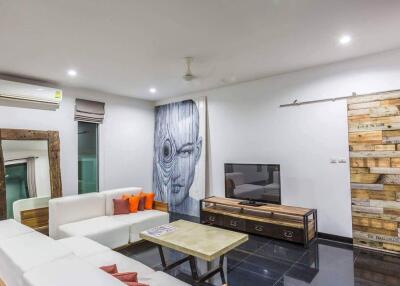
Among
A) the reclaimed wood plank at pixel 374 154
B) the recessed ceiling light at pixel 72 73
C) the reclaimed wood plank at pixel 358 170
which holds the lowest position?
the reclaimed wood plank at pixel 358 170

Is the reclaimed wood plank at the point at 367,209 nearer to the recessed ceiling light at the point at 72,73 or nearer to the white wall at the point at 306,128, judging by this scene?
the white wall at the point at 306,128

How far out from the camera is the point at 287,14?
2.40 m

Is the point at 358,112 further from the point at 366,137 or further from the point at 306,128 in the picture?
the point at 306,128

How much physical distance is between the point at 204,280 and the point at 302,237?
164 cm

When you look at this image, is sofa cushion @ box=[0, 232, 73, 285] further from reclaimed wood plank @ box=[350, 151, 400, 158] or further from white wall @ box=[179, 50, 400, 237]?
reclaimed wood plank @ box=[350, 151, 400, 158]

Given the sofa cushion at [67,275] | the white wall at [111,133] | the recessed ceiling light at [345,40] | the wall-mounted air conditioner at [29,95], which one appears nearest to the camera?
the sofa cushion at [67,275]

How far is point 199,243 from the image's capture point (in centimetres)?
272

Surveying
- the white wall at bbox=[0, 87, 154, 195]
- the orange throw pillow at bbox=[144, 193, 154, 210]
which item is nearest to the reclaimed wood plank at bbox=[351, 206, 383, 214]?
the orange throw pillow at bbox=[144, 193, 154, 210]

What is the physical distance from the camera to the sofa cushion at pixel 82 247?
8.43ft

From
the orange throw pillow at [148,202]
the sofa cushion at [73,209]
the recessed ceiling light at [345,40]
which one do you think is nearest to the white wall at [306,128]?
the recessed ceiling light at [345,40]

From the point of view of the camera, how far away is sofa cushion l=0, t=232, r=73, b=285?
5.44ft

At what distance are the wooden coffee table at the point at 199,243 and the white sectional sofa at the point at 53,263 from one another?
0.48 metres

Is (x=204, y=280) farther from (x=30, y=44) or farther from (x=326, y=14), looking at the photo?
(x=30, y=44)

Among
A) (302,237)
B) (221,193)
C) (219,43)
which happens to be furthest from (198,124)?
(302,237)
